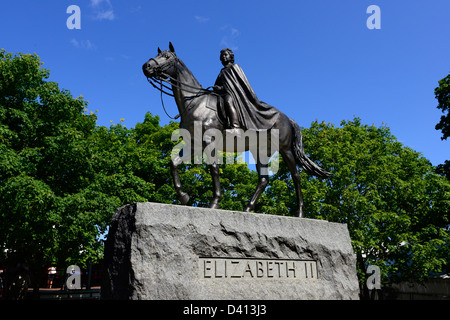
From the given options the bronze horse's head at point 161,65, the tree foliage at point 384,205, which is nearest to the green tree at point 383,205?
the tree foliage at point 384,205

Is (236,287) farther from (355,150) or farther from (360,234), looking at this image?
(355,150)

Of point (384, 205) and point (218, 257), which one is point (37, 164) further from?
point (384, 205)

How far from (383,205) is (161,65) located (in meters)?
16.4

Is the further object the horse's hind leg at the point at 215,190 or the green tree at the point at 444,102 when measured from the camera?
the green tree at the point at 444,102

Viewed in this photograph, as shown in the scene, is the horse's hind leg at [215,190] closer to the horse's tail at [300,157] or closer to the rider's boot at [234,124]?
the rider's boot at [234,124]

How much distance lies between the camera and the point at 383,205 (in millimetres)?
19750

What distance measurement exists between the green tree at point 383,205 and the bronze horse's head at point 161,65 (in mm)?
12869

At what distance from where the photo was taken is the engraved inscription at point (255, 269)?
17.4ft

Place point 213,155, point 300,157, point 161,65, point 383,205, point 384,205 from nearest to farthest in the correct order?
1. point 213,155
2. point 161,65
3. point 300,157
4. point 383,205
5. point 384,205

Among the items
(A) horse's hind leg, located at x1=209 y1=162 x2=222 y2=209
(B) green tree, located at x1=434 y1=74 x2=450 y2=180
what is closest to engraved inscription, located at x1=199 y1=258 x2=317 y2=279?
(A) horse's hind leg, located at x1=209 y1=162 x2=222 y2=209

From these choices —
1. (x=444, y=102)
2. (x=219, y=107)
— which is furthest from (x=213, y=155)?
(x=444, y=102)

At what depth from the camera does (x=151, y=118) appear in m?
26.5

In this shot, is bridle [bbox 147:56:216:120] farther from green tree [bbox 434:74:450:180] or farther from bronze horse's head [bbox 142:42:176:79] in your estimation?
green tree [bbox 434:74:450:180]

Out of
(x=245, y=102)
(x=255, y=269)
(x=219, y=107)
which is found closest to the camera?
(x=255, y=269)
